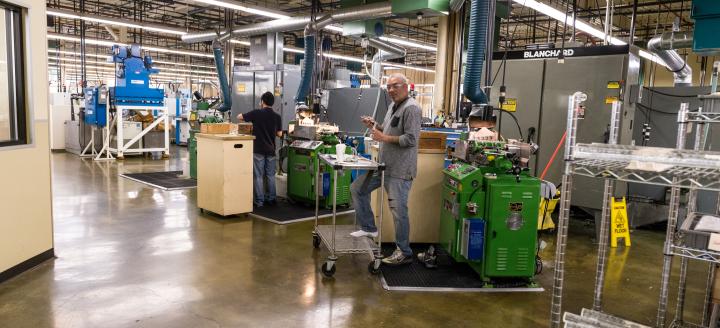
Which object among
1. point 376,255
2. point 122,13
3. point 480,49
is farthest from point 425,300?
point 122,13

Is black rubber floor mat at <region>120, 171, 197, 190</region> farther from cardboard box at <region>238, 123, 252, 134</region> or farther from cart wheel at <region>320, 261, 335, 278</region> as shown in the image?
cart wheel at <region>320, 261, 335, 278</region>

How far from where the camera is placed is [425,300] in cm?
327

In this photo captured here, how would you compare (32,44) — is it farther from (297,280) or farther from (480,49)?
(480,49)

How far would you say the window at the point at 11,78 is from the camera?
10.9ft

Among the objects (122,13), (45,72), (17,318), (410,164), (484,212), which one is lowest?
(17,318)

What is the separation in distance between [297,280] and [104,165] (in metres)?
7.45

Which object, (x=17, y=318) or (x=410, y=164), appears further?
(x=410, y=164)

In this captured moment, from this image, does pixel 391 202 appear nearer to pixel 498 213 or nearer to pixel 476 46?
pixel 498 213

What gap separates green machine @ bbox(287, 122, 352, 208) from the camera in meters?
5.77

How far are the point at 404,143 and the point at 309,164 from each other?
2.50 m

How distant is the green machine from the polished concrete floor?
2.42ft

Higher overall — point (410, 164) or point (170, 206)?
point (410, 164)

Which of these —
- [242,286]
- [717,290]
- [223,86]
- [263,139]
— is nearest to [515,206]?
[717,290]

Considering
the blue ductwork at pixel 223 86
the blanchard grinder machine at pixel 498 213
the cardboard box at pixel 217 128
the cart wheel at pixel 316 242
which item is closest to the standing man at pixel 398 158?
the blanchard grinder machine at pixel 498 213
